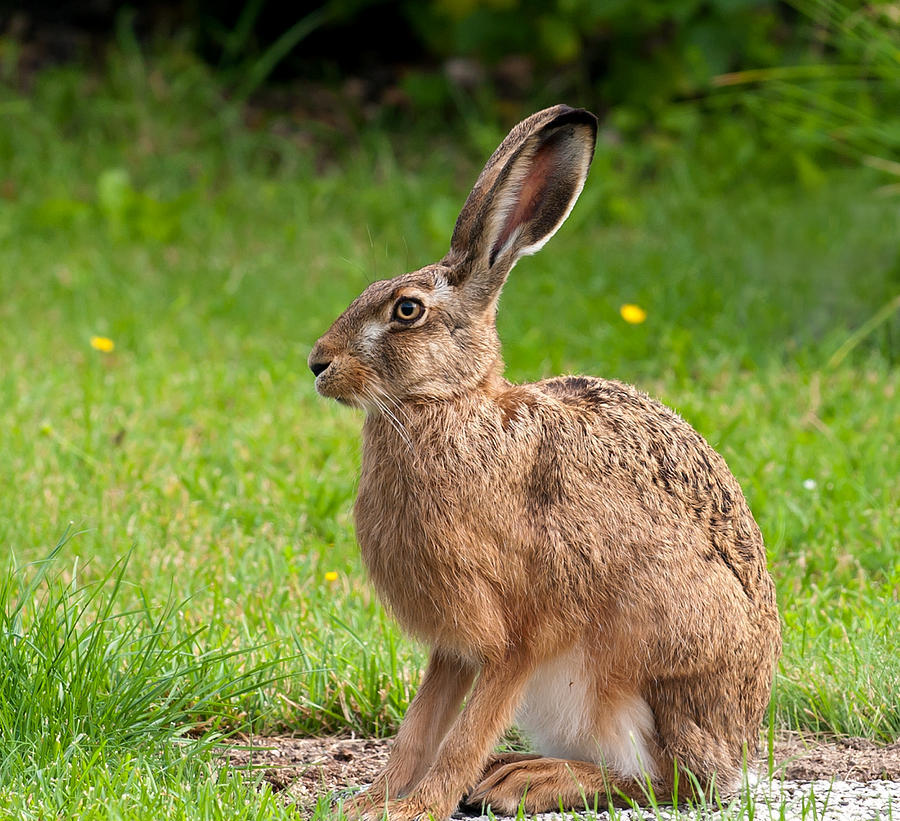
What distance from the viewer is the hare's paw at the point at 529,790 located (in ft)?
9.95

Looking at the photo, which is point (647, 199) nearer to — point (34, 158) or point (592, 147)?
point (34, 158)

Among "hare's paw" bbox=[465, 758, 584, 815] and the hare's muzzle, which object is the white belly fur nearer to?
"hare's paw" bbox=[465, 758, 584, 815]

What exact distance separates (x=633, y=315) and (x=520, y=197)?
11.3ft

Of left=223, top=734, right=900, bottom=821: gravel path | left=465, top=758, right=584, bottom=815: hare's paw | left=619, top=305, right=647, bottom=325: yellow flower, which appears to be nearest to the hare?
left=465, top=758, right=584, bottom=815: hare's paw

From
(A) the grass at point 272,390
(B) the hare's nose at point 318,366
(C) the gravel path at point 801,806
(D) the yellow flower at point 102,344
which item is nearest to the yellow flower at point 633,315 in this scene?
(A) the grass at point 272,390

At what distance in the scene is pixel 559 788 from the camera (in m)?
3.05

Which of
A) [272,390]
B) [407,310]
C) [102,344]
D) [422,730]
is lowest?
[422,730]

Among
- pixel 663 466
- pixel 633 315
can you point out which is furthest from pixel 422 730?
pixel 633 315

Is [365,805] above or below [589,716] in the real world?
below

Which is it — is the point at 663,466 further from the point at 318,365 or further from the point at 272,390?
the point at 272,390

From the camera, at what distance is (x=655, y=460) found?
311 cm

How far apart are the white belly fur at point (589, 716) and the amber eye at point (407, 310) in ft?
2.56

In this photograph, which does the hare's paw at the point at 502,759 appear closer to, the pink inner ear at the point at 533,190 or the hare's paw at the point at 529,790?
the hare's paw at the point at 529,790

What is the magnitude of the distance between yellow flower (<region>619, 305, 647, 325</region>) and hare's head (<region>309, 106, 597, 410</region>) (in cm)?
338
